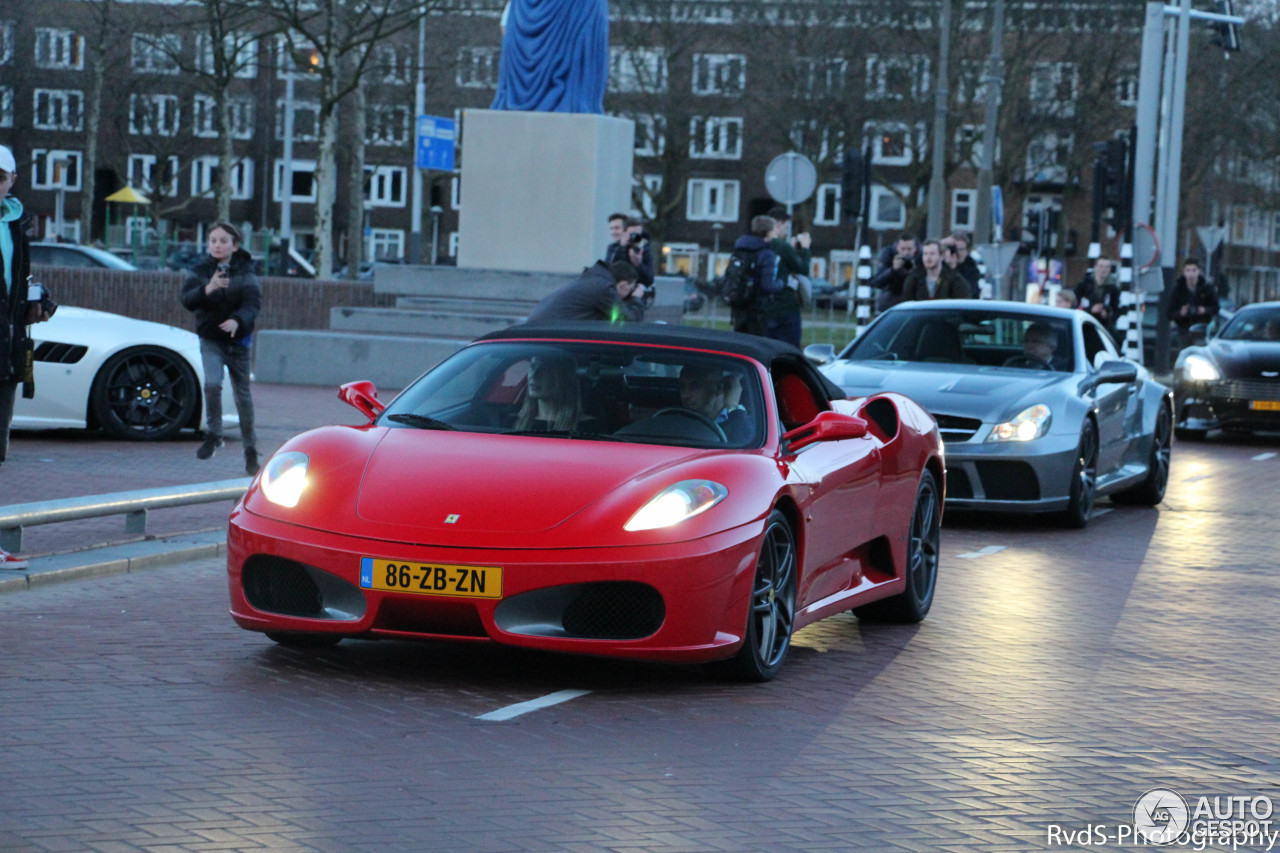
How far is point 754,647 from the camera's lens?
22.7 ft

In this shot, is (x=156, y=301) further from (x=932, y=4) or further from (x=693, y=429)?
(x=932, y=4)

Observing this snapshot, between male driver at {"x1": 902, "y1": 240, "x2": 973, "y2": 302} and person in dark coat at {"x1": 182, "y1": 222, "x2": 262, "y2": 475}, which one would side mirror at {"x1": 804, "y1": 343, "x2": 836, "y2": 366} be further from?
male driver at {"x1": 902, "y1": 240, "x2": 973, "y2": 302}

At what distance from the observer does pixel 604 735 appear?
6.08m

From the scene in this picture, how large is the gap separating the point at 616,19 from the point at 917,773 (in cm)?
6329

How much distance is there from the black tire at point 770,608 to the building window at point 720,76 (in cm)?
6194

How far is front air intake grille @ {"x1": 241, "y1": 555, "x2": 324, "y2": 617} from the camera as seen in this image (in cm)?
671

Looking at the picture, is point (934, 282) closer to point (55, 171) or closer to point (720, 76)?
point (720, 76)

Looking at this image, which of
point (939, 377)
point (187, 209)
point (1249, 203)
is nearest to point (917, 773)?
point (939, 377)

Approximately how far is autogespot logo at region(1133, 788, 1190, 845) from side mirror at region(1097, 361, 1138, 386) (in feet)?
25.1

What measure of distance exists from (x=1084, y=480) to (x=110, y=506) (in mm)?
6275

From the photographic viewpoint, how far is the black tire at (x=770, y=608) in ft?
22.6

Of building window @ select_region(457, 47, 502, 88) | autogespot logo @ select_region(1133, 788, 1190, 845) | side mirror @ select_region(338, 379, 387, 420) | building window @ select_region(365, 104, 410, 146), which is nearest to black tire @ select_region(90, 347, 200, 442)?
side mirror @ select_region(338, 379, 387, 420)

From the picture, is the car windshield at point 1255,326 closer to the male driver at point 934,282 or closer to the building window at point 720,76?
the male driver at point 934,282

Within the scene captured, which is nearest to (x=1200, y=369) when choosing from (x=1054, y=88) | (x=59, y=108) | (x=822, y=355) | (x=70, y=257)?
(x=822, y=355)
